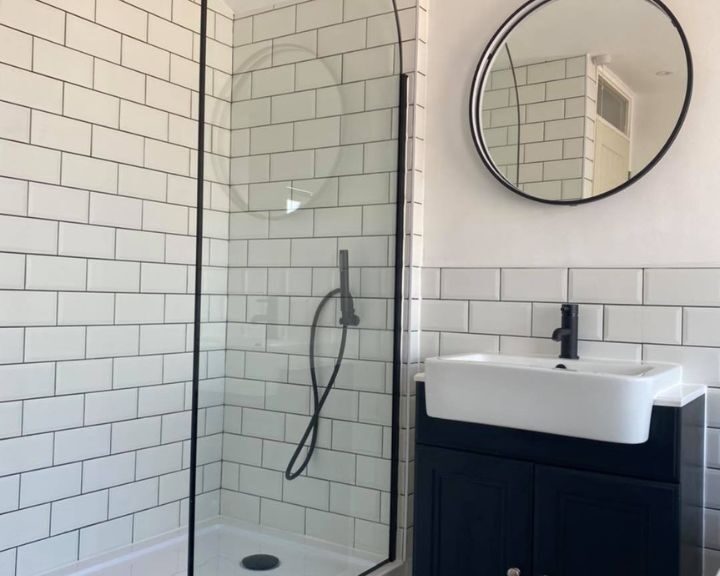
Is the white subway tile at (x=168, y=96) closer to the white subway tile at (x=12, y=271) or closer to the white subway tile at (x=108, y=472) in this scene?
the white subway tile at (x=12, y=271)

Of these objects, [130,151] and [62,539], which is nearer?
[62,539]

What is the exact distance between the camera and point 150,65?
2461mm

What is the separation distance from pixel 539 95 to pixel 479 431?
1003mm

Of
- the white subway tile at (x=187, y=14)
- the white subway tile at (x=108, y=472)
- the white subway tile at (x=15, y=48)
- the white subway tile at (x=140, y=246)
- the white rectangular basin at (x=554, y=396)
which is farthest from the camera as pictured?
the white subway tile at (x=187, y=14)

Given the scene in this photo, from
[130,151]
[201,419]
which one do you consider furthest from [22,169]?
[201,419]

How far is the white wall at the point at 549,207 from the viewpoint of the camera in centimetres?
189

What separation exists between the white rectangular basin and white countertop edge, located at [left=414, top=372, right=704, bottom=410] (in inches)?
0.6

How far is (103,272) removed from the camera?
2.33 m

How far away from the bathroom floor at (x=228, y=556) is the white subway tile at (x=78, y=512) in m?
0.12

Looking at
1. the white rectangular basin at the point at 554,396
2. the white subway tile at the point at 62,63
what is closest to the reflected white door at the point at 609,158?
the white rectangular basin at the point at 554,396

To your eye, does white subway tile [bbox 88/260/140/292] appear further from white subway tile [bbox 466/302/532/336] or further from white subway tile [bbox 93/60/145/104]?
white subway tile [bbox 466/302/532/336]

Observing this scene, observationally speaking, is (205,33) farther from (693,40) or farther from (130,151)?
(693,40)

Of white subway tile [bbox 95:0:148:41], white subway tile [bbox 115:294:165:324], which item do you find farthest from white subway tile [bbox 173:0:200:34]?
white subway tile [bbox 115:294:165:324]

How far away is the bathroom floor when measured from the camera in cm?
179
